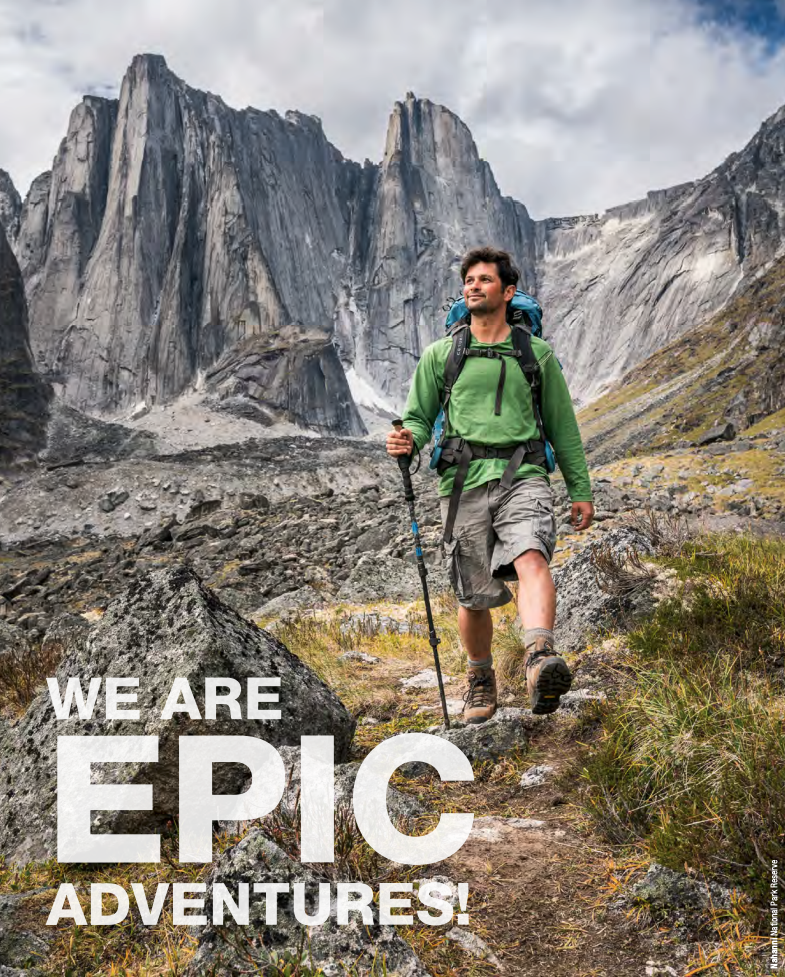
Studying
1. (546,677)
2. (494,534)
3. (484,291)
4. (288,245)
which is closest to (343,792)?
(546,677)

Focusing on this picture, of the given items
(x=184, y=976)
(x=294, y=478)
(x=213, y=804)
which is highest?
(x=294, y=478)

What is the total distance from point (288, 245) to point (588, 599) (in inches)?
4860

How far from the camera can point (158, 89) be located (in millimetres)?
104438

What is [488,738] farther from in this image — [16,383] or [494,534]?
[16,383]

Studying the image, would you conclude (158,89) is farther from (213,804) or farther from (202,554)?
(213,804)

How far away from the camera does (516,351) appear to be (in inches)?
163

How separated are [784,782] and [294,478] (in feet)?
142

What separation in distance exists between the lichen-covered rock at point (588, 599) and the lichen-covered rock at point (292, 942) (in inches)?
133

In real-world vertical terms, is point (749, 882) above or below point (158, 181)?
below

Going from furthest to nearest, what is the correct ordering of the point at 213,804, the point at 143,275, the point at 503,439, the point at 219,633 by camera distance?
the point at 143,275, the point at 503,439, the point at 219,633, the point at 213,804

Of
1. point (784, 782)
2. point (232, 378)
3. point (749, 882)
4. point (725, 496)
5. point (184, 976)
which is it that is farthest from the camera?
point (232, 378)

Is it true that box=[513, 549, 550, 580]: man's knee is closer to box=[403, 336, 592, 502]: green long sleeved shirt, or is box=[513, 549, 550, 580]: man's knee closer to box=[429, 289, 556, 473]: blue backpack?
box=[403, 336, 592, 502]: green long sleeved shirt

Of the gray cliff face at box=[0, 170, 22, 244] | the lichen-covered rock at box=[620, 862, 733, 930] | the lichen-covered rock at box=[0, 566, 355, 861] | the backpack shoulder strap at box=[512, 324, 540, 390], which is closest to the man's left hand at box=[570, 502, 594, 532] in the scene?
the backpack shoulder strap at box=[512, 324, 540, 390]

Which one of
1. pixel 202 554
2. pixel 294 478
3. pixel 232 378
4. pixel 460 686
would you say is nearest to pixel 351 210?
pixel 232 378
